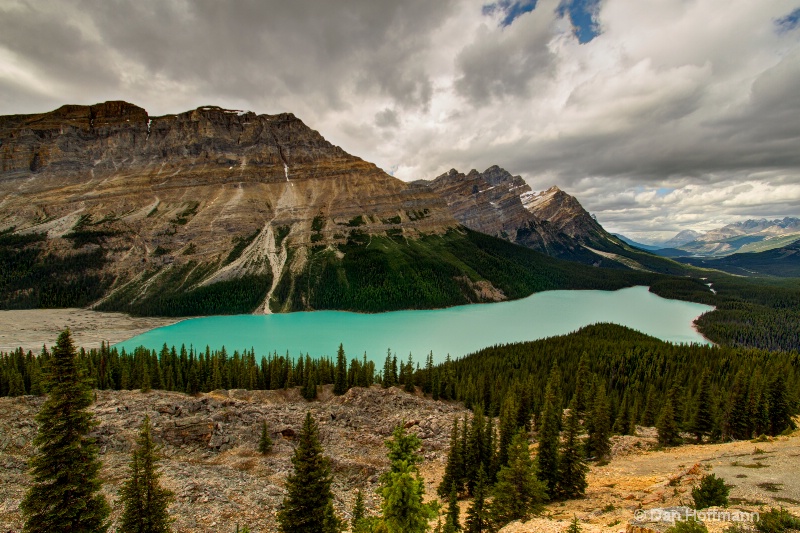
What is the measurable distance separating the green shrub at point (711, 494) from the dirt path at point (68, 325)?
130347mm

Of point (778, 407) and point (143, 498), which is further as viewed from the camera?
point (778, 407)

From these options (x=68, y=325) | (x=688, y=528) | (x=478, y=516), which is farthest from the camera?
(x=68, y=325)

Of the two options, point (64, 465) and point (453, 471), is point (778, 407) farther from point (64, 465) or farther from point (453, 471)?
point (64, 465)

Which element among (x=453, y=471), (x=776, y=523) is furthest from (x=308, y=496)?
(x=776, y=523)

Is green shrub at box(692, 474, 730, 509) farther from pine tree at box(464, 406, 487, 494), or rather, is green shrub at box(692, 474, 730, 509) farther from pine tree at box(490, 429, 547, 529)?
pine tree at box(464, 406, 487, 494)

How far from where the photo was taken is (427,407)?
175ft

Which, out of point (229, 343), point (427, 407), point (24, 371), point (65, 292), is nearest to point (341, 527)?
point (427, 407)

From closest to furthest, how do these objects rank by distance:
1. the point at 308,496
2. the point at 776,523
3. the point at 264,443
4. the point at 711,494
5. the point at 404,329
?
the point at 776,523
the point at 711,494
the point at 308,496
the point at 264,443
the point at 404,329

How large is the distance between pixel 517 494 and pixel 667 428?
88.9 ft

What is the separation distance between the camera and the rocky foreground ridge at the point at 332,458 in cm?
2249

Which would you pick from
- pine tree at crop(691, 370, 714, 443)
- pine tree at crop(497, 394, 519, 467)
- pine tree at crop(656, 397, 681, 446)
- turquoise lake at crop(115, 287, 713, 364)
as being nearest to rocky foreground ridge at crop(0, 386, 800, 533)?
pine tree at crop(656, 397, 681, 446)

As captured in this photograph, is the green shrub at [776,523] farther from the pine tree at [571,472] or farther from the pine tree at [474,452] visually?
the pine tree at [474,452]

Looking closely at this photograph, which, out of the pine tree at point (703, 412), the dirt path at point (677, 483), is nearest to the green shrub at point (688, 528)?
the dirt path at point (677, 483)

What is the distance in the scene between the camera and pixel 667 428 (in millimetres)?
41719
